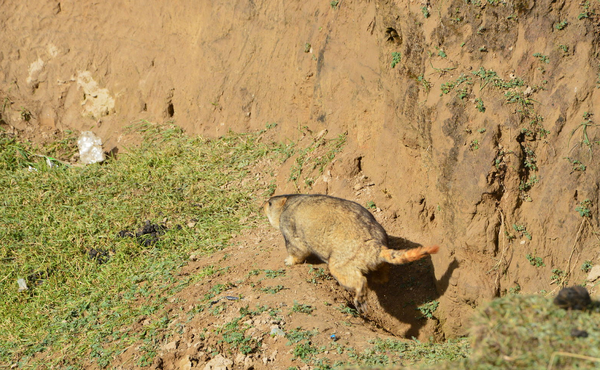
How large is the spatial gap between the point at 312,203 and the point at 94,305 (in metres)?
2.61

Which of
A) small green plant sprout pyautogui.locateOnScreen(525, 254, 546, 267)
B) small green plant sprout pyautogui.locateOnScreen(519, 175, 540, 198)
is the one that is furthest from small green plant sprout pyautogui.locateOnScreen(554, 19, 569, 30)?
small green plant sprout pyautogui.locateOnScreen(525, 254, 546, 267)

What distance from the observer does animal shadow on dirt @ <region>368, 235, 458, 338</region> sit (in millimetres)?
5715

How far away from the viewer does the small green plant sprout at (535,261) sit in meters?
5.05

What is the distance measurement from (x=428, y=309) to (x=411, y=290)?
0.29 metres

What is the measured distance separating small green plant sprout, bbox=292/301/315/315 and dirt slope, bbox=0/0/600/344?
1.43 metres

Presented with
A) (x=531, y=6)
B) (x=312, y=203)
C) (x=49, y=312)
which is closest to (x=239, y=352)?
(x=312, y=203)

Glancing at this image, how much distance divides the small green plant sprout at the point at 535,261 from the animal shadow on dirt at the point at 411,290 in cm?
69

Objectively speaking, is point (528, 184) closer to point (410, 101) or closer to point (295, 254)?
point (410, 101)

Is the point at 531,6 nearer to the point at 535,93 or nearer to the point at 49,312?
the point at 535,93

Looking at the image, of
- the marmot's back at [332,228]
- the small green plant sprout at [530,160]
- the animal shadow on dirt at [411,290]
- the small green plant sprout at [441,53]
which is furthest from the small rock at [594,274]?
the small green plant sprout at [441,53]

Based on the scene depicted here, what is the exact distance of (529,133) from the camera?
5.02m

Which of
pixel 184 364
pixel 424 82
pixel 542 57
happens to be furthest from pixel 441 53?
pixel 184 364

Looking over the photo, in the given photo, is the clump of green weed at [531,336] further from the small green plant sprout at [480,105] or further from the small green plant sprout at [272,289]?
the small green plant sprout at [272,289]

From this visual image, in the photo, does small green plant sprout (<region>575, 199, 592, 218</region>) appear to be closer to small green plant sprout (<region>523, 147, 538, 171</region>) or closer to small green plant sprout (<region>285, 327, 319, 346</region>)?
small green plant sprout (<region>523, 147, 538, 171</region>)
